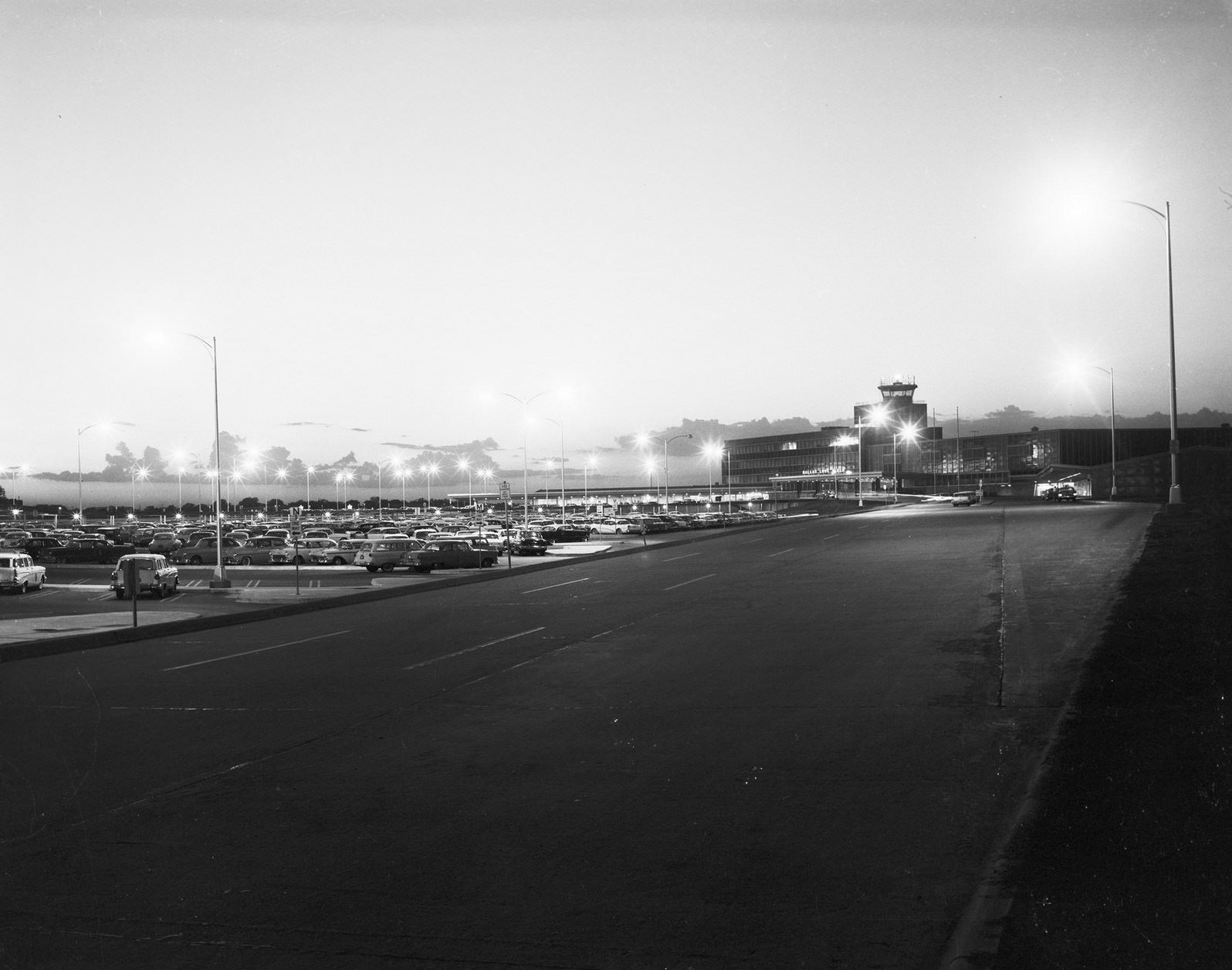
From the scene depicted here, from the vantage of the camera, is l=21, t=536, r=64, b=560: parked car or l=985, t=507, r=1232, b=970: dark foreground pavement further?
l=21, t=536, r=64, b=560: parked car

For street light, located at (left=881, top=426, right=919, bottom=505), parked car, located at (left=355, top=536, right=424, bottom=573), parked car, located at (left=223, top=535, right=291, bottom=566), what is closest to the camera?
parked car, located at (left=355, top=536, right=424, bottom=573)

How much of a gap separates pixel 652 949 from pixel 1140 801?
3.89 m

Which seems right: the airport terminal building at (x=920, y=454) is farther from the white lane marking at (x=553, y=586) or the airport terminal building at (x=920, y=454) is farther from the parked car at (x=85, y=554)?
the white lane marking at (x=553, y=586)

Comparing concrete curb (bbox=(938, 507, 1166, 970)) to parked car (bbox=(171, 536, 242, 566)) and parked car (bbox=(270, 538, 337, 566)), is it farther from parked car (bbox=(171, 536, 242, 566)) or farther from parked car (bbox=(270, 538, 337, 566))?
parked car (bbox=(171, 536, 242, 566))

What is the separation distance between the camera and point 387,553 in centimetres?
4434

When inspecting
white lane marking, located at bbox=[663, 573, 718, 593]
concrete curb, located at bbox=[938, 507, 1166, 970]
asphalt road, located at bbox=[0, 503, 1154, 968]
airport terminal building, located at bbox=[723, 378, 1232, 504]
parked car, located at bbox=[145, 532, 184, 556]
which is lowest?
parked car, located at bbox=[145, 532, 184, 556]

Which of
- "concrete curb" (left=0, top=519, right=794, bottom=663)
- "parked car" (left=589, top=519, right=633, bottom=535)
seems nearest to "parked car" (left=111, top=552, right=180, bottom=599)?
"concrete curb" (left=0, top=519, right=794, bottom=663)

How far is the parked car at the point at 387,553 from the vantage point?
144ft

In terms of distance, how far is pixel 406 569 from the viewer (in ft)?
144

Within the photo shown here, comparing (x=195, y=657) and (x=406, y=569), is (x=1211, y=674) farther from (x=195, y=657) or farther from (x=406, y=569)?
(x=406, y=569)

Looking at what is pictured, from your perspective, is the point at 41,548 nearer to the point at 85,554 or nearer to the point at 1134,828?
the point at 85,554

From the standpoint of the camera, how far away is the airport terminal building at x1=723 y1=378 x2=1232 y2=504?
151 metres

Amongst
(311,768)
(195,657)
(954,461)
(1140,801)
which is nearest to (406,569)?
(195,657)

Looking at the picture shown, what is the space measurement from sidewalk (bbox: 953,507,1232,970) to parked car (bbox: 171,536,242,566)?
49978mm
